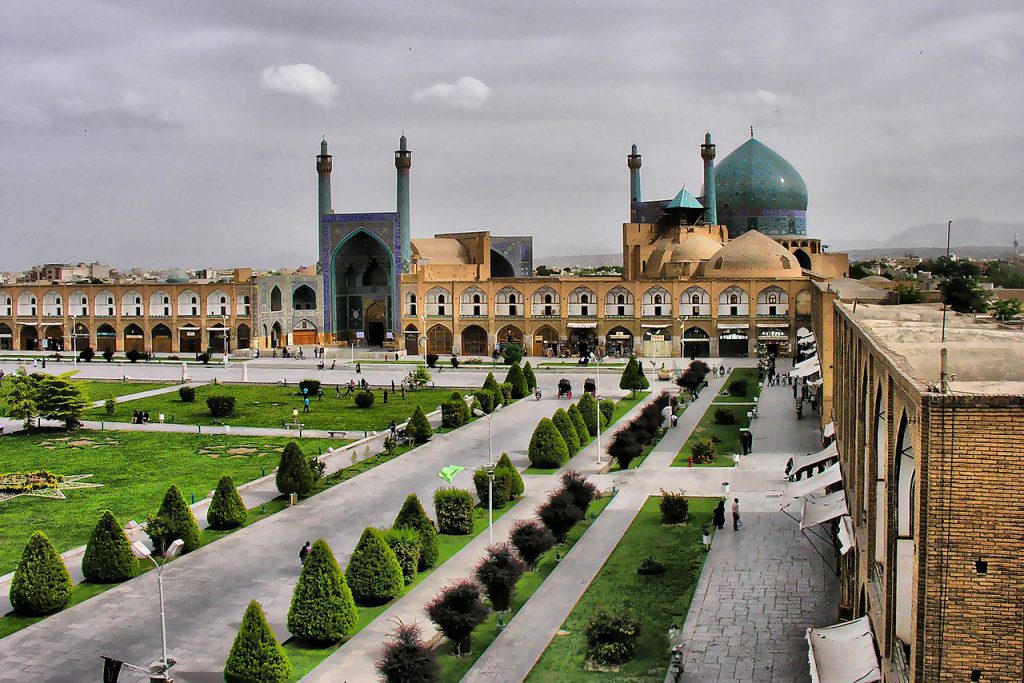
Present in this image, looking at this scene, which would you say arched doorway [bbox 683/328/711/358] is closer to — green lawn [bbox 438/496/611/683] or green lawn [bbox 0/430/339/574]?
green lawn [bbox 0/430/339/574]

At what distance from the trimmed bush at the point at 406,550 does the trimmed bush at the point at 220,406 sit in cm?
1906

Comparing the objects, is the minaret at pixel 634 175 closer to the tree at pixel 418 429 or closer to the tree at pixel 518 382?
the tree at pixel 518 382

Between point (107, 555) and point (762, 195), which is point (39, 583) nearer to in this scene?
point (107, 555)

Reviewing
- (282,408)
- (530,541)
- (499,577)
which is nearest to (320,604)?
(499,577)

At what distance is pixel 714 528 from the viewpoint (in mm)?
19328

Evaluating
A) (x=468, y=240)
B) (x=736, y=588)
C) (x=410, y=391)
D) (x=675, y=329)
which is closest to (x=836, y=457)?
(x=736, y=588)

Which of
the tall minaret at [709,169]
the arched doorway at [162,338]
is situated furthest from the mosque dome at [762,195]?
the arched doorway at [162,338]

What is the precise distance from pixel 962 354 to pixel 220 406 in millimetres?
27801

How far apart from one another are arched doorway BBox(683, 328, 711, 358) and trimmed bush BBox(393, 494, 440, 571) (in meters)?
40.2

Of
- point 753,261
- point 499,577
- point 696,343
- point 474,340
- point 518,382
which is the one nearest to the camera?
point 499,577

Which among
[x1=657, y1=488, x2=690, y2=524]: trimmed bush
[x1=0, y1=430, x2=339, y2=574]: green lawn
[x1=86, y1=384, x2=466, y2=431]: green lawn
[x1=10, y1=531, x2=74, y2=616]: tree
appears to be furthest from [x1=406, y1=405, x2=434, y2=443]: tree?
[x1=10, y1=531, x2=74, y2=616]: tree

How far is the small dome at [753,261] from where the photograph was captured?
56312mm

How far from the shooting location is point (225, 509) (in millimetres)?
19703

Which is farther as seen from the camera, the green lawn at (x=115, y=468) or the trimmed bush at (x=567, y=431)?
the trimmed bush at (x=567, y=431)
